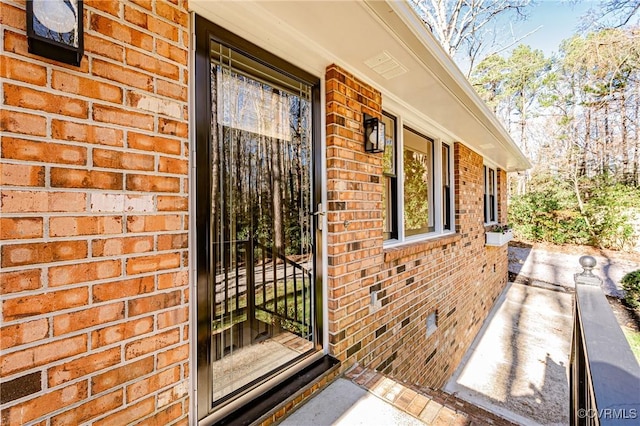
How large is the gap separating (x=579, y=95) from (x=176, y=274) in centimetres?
1776

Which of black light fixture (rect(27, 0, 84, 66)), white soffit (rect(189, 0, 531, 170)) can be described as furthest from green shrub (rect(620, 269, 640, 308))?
black light fixture (rect(27, 0, 84, 66))

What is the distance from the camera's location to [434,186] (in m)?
4.18

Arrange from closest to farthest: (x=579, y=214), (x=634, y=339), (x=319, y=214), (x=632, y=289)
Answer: (x=319, y=214)
(x=634, y=339)
(x=632, y=289)
(x=579, y=214)

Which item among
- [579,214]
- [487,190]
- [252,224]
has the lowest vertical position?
[579,214]

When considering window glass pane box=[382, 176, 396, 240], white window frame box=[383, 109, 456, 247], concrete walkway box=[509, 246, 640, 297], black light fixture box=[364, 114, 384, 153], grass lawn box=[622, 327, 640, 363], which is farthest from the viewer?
concrete walkway box=[509, 246, 640, 297]

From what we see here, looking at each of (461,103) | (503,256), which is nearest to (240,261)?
(461,103)

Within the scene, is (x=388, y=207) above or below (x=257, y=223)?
above

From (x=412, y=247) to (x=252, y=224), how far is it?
1914 millimetres

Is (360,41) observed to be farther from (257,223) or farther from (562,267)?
(562,267)

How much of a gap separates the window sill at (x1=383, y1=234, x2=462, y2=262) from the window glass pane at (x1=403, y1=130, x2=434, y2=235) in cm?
26

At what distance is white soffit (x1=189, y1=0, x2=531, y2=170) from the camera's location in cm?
154

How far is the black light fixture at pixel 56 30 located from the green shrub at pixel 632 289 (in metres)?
9.77

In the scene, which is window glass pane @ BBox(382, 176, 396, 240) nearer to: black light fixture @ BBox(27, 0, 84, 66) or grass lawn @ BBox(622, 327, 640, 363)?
black light fixture @ BBox(27, 0, 84, 66)

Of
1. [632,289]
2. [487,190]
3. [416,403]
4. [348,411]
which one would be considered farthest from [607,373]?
[632,289]
